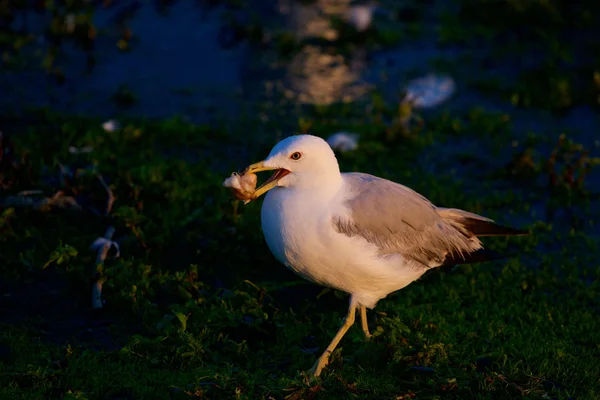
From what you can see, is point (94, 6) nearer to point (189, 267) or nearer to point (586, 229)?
point (189, 267)

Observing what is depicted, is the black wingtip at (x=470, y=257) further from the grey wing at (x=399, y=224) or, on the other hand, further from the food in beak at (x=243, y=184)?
the food in beak at (x=243, y=184)

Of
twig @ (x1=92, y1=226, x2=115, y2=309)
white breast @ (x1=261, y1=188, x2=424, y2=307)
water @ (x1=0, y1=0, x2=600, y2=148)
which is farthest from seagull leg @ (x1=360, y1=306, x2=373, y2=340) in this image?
water @ (x1=0, y1=0, x2=600, y2=148)

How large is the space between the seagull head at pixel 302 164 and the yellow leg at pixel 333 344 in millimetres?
756

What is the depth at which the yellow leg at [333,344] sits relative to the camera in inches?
185

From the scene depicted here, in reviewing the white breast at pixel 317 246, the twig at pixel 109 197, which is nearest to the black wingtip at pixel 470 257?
the white breast at pixel 317 246

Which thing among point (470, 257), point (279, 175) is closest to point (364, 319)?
point (470, 257)

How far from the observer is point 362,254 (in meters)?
4.71

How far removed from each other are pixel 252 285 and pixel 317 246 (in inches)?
39.6

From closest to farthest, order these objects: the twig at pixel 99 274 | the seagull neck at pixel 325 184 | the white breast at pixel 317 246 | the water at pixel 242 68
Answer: the white breast at pixel 317 246 → the seagull neck at pixel 325 184 → the twig at pixel 99 274 → the water at pixel 242 68

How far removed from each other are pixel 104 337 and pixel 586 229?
358 centimetres

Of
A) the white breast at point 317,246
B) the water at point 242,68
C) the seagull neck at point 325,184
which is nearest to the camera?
the white breast at point 317,246

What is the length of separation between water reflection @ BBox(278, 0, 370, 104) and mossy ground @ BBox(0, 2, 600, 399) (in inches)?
29.9

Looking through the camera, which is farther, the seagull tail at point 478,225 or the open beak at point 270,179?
the seagull tail at point 478,225

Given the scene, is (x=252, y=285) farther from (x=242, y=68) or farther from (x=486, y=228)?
(x=242, y=68)
